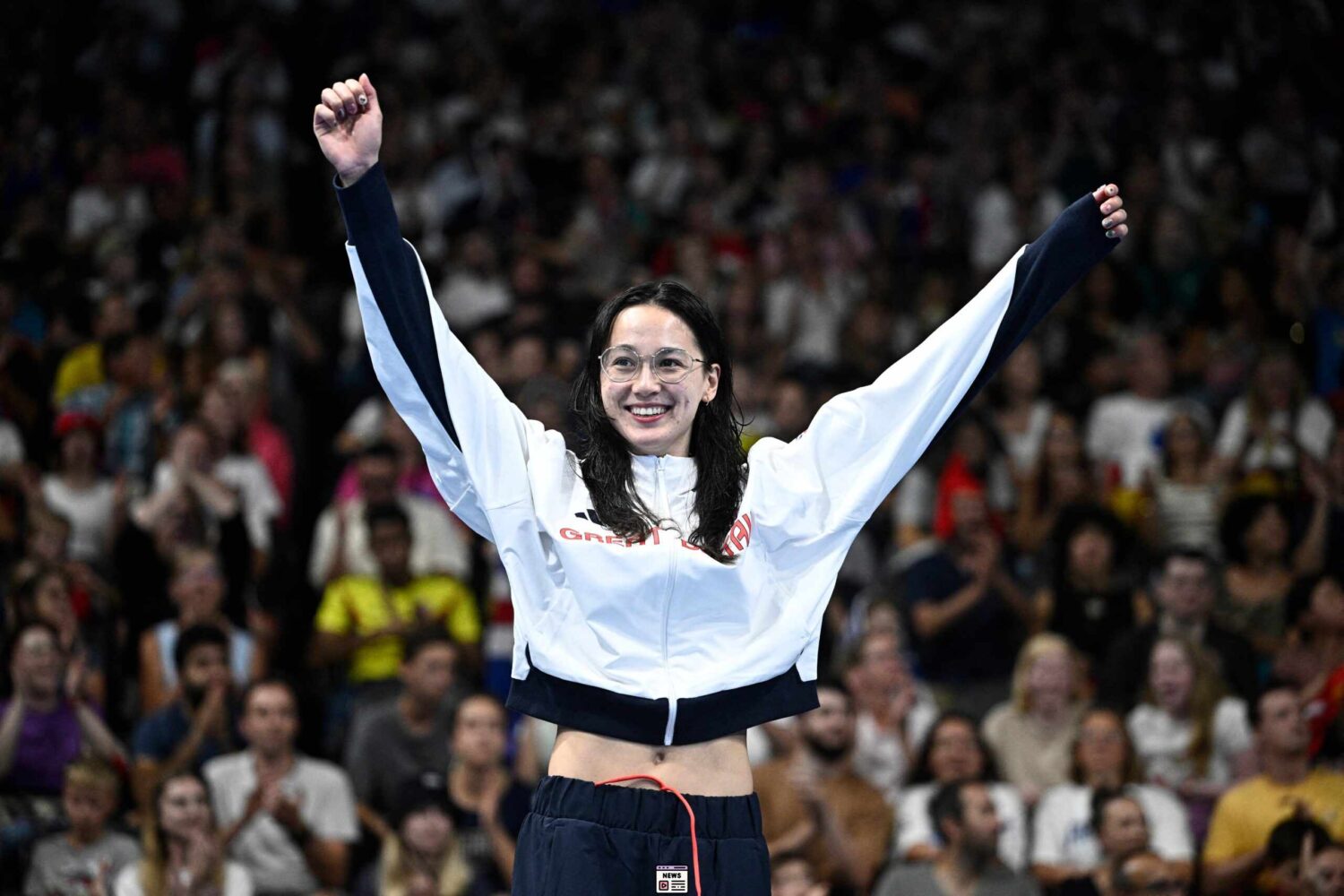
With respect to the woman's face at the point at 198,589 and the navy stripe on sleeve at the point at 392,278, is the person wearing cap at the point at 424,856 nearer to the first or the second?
the woman's face at the point at 198,589

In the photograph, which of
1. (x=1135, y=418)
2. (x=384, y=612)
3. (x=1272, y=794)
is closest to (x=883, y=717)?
(x=1272, y=794)

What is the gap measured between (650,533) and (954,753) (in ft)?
14.5

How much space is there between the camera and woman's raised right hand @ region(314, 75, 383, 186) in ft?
11.2

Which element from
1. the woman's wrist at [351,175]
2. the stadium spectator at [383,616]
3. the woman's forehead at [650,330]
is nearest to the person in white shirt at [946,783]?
the stadium spectator at [383,616]

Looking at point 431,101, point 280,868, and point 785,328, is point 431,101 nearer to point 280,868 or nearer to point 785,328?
point 785,328

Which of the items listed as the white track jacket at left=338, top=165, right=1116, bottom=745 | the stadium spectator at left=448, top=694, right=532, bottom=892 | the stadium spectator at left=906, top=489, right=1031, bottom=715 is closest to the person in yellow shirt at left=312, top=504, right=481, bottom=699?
the stadium spectator at left=448, top=694, right=532, bottom=892

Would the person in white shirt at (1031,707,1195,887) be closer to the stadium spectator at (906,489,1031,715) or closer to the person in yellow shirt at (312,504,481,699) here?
the stadium spectator at (906,489,1031,715)

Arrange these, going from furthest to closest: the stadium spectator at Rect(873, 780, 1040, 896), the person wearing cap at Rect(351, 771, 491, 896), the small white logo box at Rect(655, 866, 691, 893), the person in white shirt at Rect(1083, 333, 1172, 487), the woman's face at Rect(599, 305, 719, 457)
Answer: the person in white shirt at Rect(1083, 333, 1172, 487), the person wearing cap at Rect(351, 771, 491, 896), the stadium spectator at Rect(873, 780, 1040, 896), the woman's face at Rect(599, 305, 719, 457), the small white logo box at Rect(655, 866, 691, 893)

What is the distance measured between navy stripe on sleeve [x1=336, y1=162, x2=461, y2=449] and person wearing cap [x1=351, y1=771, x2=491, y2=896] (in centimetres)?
402

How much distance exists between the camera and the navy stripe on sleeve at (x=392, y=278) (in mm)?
3451

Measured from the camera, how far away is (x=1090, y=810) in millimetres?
7359

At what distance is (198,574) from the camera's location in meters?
8.19

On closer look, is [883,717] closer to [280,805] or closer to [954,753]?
[954,753]

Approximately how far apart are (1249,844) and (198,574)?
4765 millimetres
